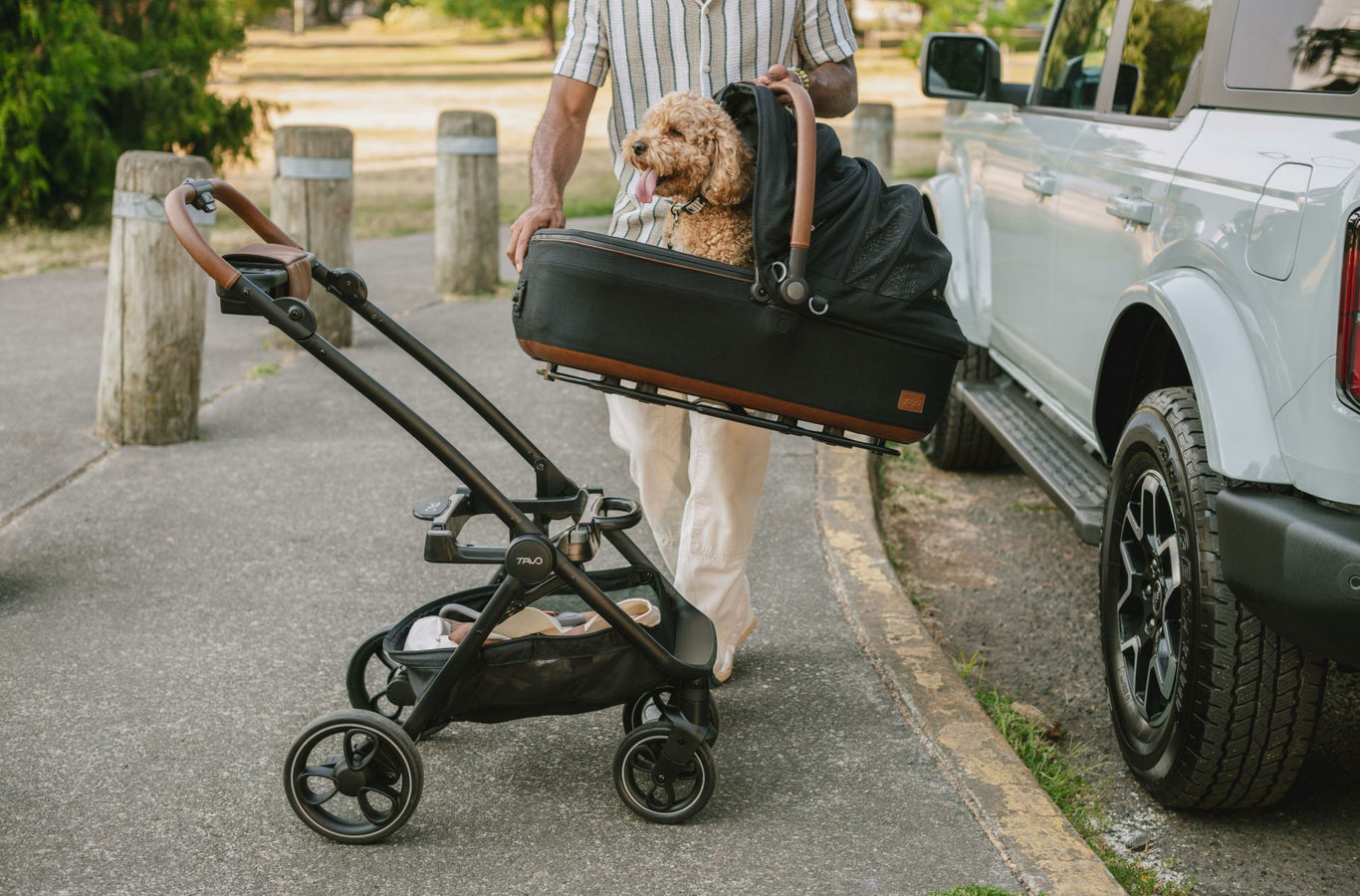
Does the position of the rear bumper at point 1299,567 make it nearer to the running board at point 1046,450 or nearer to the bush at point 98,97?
the running board at point 1046,450

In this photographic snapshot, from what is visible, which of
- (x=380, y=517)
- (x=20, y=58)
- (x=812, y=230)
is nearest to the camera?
(x=812, y=230)

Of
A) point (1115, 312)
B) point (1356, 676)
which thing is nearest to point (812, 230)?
point (1115, 312)

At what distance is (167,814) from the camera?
3070 millimetres

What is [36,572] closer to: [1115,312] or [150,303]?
[150,303]

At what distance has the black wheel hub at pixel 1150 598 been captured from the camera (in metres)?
3.21

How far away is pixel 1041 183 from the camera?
14.8ft

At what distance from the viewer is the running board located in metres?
3.88

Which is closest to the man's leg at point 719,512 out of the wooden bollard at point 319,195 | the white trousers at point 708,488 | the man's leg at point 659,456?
the white trousers at point 708,488

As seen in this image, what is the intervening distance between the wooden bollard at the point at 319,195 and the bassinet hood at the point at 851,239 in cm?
507

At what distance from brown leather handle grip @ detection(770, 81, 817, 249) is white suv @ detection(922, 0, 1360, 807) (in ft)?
3.06

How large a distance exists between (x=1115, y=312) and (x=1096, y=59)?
1520 millimetres

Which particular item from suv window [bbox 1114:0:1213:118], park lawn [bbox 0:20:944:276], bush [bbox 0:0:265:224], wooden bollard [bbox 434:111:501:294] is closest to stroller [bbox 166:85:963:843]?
suv window [bbox 1114:0:1213:118]

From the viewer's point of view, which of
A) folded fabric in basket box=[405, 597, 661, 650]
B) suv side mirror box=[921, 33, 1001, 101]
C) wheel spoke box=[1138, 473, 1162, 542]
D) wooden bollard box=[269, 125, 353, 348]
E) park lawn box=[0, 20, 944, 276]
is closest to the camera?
folded fabric in basket box=[405, 597, 661, 650]

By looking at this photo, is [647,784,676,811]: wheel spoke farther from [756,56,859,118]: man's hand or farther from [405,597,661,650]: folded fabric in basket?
[756,56,859,118]: man's hand
